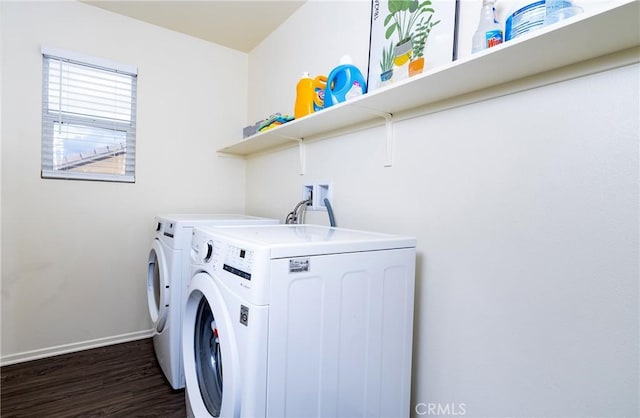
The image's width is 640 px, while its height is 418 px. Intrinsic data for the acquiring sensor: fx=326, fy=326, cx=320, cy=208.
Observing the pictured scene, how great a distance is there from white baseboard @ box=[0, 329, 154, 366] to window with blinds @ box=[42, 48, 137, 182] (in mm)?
1190

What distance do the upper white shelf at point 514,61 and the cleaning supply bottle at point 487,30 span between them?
8 cm

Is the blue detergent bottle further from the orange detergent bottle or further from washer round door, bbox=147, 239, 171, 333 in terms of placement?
washer round door, bbox=147, 239, 171, 333

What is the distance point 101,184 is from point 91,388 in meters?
1.35

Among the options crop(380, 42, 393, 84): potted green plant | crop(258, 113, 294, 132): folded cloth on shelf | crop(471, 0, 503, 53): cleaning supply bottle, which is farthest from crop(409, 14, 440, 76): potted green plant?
crop(258, 113, 294, 132): folded cloth on shelf

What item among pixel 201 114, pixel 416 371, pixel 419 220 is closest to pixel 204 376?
pixel 416 371

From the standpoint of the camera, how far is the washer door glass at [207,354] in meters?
1.28

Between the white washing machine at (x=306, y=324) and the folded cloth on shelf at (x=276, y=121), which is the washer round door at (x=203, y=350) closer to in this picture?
the white washing machine at (x=306, y=324)

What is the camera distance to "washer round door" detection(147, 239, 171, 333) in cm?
182

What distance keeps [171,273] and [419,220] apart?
1342 millimetres

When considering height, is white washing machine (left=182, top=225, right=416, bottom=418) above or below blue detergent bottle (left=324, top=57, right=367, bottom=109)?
below

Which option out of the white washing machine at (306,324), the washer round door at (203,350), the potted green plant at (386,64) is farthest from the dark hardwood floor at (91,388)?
the potted green plant at (386,64)

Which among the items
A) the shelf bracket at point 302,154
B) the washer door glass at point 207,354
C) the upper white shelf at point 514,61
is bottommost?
Answer: the washer door glass at point 207,354

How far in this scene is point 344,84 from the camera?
1.59m

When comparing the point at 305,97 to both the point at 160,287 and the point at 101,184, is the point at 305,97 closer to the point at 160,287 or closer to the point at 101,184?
the point at 160,287
